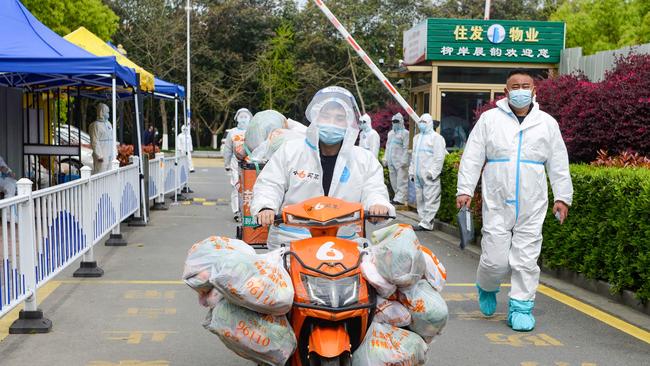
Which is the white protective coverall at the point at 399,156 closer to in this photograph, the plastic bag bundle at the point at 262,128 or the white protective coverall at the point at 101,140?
the white protective coverall at the point at 101,140

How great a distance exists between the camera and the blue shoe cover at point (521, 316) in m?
6.61

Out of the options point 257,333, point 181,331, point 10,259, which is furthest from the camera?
point 181,331

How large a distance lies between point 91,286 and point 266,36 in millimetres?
41320

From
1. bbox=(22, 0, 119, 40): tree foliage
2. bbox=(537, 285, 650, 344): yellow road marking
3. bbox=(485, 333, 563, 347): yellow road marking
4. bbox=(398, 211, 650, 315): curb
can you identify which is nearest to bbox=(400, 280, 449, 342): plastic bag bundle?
bbox=(485, 333, 563, 347): yellow road marking

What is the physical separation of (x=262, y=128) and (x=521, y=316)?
4137mm

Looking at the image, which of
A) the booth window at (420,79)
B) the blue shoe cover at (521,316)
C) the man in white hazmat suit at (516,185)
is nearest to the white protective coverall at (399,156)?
the booth window at (420,79)

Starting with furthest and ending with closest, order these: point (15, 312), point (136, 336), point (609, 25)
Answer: point (609, 25), point (15, 312), point (136, 336)

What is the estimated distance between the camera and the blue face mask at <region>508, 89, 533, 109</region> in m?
6.89

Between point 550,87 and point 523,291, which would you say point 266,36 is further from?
point 523,291

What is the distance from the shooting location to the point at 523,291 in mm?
6734

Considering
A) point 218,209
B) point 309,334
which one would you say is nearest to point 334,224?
point 309,334

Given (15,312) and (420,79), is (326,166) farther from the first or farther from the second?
(420,79)

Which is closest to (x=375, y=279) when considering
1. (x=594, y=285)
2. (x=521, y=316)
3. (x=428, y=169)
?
(x=521, y=316)

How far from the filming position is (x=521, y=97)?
690 centimetres
